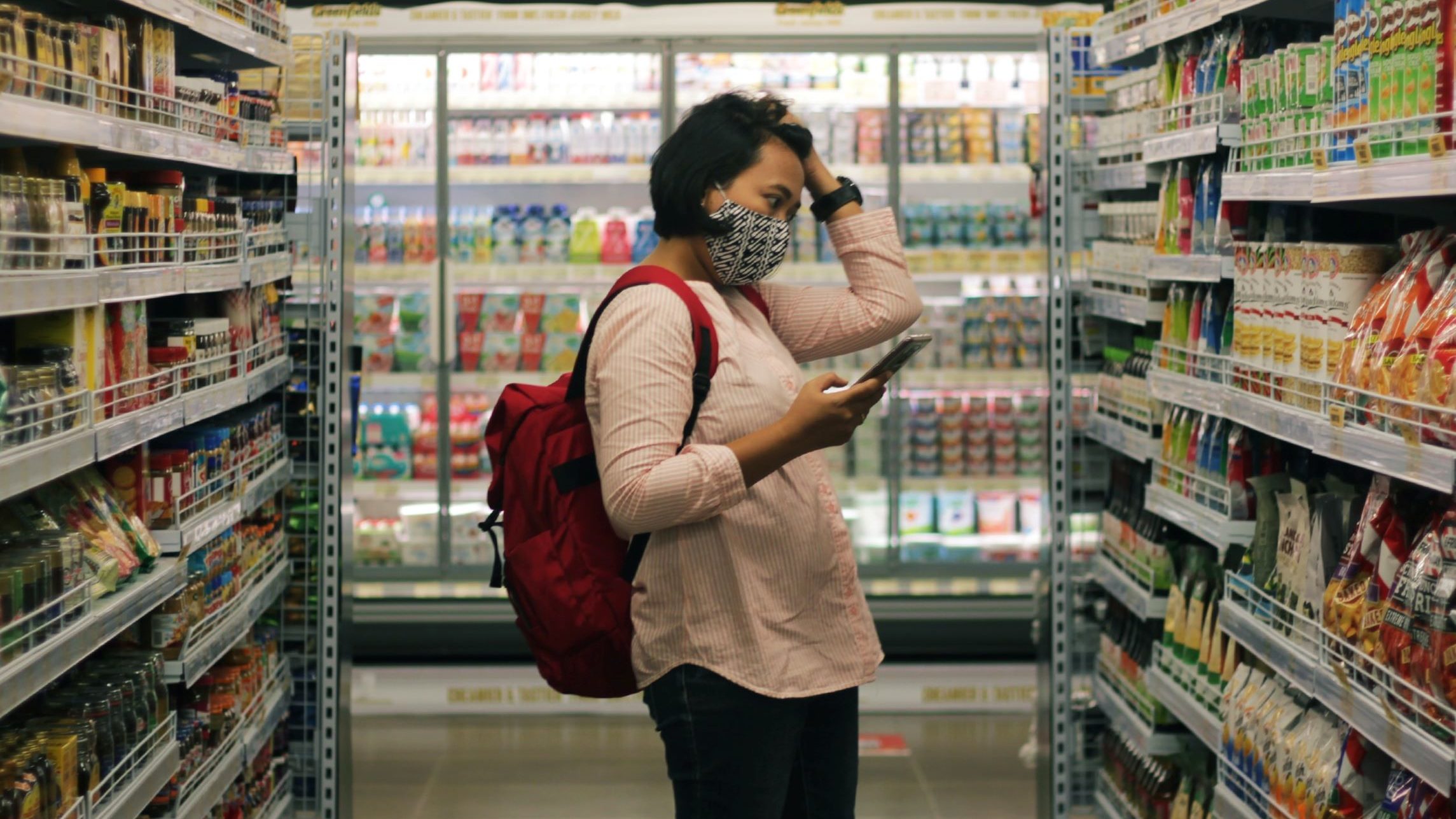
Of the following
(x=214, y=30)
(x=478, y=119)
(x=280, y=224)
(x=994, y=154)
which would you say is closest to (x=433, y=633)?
(x=478, y=119)

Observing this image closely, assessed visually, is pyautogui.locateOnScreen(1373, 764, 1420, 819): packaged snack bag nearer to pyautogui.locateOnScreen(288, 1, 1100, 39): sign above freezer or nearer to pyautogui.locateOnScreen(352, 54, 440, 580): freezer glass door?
pyautogui.locateOnScreen(288, 1, 1100, 39): sign above freezer

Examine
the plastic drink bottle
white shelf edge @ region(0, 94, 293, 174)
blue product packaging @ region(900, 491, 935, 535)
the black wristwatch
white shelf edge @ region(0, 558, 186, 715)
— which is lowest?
blue product packaging @ region(900, 491, 935, 535)

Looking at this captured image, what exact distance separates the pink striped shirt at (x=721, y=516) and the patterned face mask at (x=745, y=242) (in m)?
0.04

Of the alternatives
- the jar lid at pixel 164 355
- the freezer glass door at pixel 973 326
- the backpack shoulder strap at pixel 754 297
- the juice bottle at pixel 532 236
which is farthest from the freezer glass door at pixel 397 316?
the backpack shoulder strap at pixel 754 297

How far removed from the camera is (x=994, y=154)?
5766mm

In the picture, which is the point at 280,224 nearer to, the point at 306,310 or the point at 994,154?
the point at 306,310

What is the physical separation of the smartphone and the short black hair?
0.99 ft

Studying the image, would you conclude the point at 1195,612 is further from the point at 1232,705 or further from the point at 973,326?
the point at 973,326

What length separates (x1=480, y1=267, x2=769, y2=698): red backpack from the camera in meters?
1.97

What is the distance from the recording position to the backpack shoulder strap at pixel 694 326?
6.23 ft

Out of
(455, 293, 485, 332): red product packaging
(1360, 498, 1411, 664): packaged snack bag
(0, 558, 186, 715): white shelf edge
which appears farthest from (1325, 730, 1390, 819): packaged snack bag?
(455, 293, 485, 332): red product packaging

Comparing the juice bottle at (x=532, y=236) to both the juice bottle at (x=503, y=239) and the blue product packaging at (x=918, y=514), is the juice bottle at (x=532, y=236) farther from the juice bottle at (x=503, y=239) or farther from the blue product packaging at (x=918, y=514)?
the blue product packaging at (x=918, y=514)

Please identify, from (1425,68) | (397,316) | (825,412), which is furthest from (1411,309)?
(397,316)

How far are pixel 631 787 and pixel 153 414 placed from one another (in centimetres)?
231
